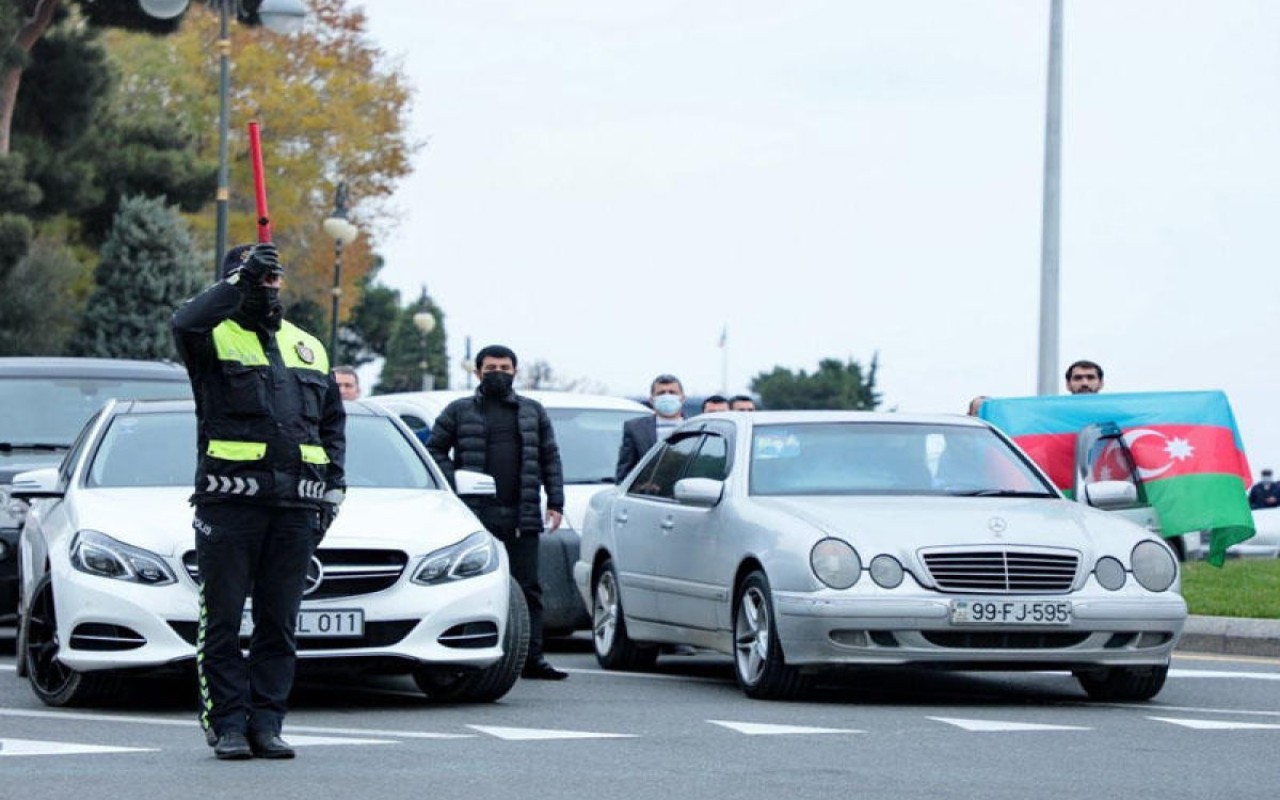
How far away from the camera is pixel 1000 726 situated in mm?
11734

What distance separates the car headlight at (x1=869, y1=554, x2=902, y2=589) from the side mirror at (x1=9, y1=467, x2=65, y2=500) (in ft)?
12.0

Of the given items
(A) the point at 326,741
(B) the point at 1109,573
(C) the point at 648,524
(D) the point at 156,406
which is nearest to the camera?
(A) the point at 326,741

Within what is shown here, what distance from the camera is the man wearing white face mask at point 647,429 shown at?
56.6 feet

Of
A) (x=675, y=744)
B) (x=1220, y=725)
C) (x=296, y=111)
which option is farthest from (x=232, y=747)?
(x=296, y=111)

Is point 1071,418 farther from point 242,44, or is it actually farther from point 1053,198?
point 242,44

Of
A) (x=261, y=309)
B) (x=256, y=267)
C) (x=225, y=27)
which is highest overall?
(x=225, y=27)

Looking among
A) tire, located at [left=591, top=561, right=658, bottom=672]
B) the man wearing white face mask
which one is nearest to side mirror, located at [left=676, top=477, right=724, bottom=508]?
tire, located at [left=591, top=561, right=658, bottom=672]

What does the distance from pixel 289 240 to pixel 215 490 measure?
55.6 meters

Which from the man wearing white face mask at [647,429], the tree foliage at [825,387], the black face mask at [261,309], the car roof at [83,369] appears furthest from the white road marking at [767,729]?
the tree foliage at [825,387]

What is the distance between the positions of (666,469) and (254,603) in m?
5.29

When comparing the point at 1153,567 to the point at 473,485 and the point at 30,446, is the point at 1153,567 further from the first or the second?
the point at 30,446

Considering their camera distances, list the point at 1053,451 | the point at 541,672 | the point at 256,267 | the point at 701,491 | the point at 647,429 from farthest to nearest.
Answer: the point at 1053,451
the point at 647,429
the point at 541,672
the point at 701,491
the point at 256,267

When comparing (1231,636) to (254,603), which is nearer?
(254,603)

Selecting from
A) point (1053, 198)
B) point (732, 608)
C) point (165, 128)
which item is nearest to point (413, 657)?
point (732, 608)
